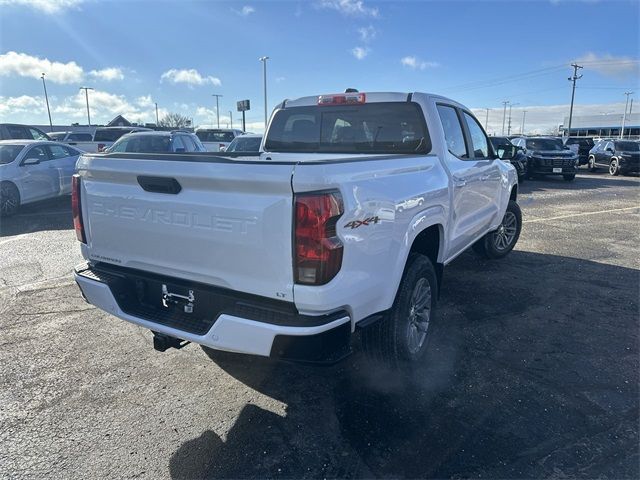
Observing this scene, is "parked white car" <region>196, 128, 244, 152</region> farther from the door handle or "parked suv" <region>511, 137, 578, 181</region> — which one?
the door handle

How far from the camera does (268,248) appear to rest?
2.34 meters

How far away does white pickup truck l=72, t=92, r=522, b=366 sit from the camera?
7.54ft

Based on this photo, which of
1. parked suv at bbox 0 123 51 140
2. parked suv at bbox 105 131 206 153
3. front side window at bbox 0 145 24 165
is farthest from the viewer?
parked suv at bbox 0 123 51 140

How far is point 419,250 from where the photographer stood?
366 centimetres

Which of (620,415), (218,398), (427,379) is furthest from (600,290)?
(218,398)

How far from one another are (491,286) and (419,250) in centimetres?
222

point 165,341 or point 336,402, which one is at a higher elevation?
point 165,341

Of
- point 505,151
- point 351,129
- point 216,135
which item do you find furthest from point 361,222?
point 216,135

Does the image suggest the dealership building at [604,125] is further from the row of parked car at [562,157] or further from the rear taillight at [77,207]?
the rear taillight at [77,207]

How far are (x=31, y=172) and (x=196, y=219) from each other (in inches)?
368

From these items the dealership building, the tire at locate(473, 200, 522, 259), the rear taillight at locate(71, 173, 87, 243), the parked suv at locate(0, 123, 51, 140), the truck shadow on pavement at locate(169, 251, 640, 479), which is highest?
the dealership building

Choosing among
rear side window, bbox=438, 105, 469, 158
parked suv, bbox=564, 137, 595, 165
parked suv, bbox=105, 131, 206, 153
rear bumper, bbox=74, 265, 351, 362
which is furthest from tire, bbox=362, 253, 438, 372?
parked suv, bbox=564, 137, 595, 165

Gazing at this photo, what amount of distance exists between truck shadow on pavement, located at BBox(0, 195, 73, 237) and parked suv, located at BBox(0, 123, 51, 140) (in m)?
5.63

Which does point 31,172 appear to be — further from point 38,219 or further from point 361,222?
point 361,222
